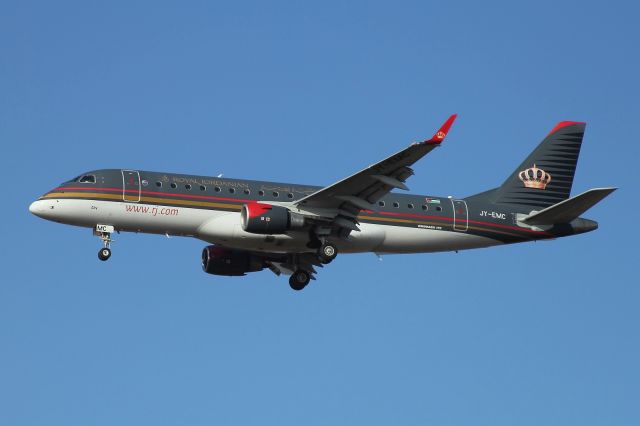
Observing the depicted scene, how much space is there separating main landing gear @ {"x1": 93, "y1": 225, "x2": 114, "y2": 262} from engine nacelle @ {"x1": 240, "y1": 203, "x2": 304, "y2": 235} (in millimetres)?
5795

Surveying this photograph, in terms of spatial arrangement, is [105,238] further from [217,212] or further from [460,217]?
[460,217]

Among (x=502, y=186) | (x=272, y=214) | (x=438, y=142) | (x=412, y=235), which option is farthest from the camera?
(x=502, y=186)

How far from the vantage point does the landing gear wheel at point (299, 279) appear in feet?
189

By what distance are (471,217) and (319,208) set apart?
822cm

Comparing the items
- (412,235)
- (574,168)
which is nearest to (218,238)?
(412,235)

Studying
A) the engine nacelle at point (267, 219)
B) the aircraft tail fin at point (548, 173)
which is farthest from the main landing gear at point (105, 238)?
the aircraft tail fin at point (548, 173)

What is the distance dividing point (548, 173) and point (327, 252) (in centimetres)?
1369

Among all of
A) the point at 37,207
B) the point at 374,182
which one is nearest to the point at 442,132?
the point at 374,182

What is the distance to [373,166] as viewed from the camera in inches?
1938

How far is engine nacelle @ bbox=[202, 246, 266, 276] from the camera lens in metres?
57.1

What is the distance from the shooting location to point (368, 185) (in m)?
51.4

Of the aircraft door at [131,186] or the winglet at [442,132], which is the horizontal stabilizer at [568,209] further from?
the aircraft door at [131,186]

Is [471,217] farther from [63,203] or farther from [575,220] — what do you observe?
[63,203]

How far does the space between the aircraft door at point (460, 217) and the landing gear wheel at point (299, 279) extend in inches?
294
